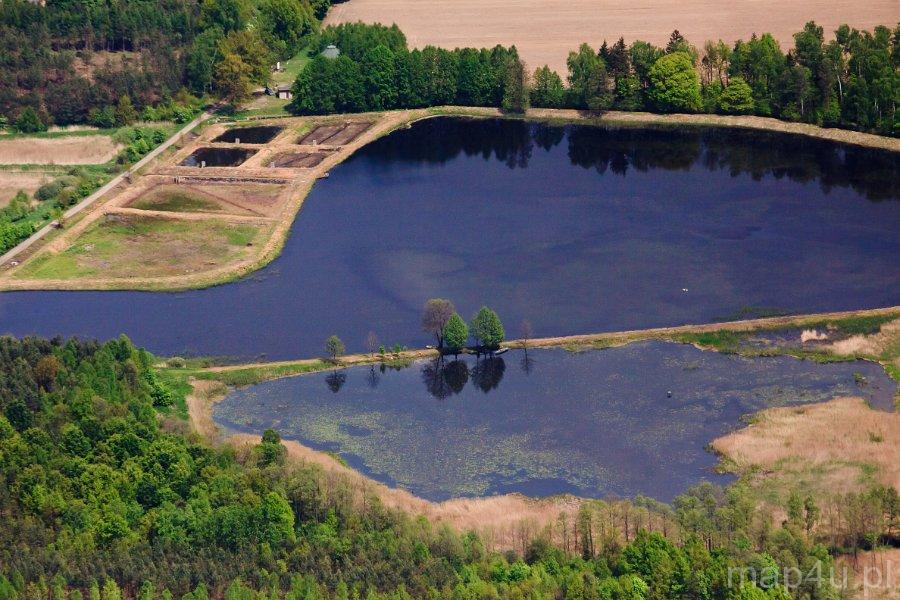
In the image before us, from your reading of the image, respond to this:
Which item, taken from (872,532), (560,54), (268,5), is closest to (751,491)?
(872,532)

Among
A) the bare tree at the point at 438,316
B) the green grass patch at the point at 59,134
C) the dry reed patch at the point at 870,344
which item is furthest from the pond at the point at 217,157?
the dry reed patch at the point at 870,344

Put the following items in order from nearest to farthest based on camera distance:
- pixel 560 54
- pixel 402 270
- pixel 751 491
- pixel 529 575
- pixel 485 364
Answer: pixel 529 575 < pixel 751 491 < pixel 485 364 < pixel 402 270 < pixel 560 54

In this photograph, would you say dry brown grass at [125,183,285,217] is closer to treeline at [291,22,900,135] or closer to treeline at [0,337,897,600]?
treeline at [291,22,900,135]

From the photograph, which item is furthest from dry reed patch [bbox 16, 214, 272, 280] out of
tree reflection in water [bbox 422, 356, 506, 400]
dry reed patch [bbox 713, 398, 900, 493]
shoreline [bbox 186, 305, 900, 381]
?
dry reed patch [bbox 713, 398, 900, 493]

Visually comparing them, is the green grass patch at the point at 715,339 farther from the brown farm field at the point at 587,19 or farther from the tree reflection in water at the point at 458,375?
the brown farm field at the point at 587,19

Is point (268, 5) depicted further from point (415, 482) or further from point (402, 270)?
point (415, 482)

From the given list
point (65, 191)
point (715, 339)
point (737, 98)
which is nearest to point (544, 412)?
point (715, 339)

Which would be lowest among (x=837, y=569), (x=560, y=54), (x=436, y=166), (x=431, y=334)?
(x=837, y=569)
